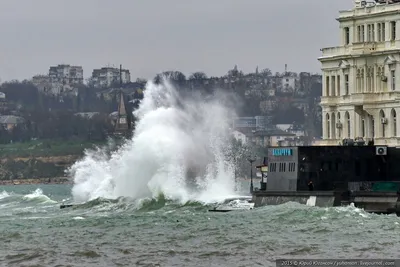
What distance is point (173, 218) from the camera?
7519 centimetres

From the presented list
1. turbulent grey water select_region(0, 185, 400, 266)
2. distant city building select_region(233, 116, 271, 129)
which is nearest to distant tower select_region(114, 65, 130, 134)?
distant city building select_region(233, 116, 271, 129)

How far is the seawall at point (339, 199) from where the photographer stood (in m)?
71.9

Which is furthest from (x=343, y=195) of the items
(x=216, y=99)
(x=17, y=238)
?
(x=216, y=99)

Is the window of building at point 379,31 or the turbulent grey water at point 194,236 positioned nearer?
the turbulent grey water at point 194,236

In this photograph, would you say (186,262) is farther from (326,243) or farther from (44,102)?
(44,102)

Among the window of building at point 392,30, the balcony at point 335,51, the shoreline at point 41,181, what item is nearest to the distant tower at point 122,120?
the shoreline at point 41,181

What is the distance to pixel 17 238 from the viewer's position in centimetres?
6694

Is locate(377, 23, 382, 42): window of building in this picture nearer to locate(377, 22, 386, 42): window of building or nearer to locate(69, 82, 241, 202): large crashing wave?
locate(377, 22, 386, 42): window of building

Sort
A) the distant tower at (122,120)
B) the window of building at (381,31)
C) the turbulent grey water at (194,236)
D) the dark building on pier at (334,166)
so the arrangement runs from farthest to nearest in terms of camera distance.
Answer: the distant tower at (122,120)
the window of building at (381,31)
the dark building on pier at (334,166)
the turbulent grey water at (194,236)

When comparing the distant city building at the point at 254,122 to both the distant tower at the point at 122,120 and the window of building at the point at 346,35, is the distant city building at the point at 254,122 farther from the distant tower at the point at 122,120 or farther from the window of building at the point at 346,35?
the window of building at the point at 346,35

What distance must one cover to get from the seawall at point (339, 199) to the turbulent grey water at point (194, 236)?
2.96ft

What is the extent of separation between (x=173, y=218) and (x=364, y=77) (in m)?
→ 19.4

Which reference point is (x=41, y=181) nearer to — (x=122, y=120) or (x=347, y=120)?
(x=122, y=120)

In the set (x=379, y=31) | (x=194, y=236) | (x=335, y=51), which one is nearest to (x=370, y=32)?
(x=379, y=31)
